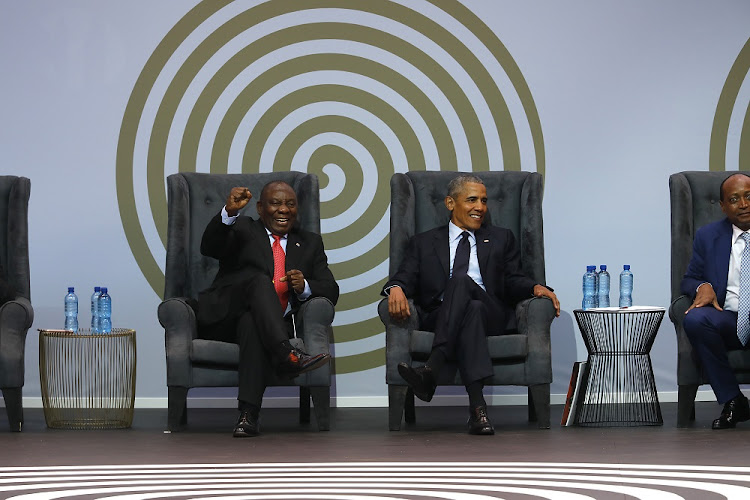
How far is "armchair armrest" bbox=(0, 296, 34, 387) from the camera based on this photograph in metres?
4.94

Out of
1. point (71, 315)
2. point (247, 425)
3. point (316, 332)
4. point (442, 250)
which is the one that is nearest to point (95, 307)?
point (71, 315)

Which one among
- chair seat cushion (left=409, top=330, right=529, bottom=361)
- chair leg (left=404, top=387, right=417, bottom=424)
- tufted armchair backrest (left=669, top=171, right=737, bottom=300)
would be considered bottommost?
chair leg (left=404, top=387, right=417, bottom=424)

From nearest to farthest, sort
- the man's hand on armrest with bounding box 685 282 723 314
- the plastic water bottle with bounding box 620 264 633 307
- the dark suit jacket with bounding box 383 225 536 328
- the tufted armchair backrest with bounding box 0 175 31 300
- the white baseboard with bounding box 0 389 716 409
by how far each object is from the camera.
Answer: the man's hand on armrest with bounding box 685 282 723 314 → the dark suit jacket with bounding box 383 225 536 328 → the tufted armchair backrest with bounding box 0 175 31 300 → the plastic water bottle with bounding box 620 264 633 307 → the white baseboard with bounding box 0 389 716 409

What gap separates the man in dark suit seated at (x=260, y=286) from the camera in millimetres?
4758

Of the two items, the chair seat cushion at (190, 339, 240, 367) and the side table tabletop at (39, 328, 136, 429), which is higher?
the chair seat cushion at (190, 339, 240, 367)

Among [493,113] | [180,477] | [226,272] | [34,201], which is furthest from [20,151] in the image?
[180,477]

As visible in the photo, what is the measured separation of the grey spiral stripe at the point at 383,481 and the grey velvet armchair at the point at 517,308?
1.20m

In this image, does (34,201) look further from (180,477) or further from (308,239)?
(180,477)

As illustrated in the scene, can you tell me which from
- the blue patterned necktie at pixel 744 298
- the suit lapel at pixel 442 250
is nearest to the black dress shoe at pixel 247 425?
the suit lapel at pixel 442 250

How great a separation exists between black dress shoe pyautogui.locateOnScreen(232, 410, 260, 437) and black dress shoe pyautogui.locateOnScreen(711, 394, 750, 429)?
1.92 metres

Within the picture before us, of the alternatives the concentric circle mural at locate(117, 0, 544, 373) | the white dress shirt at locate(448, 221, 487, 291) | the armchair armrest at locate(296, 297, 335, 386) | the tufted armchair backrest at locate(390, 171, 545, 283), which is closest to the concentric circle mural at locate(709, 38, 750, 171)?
the concentric circle mural at locate(117, 0, 544, 373)

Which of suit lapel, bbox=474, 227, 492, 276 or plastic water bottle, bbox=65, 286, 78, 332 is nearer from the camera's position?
suit lapel, bbox=474, 227, 492, 276

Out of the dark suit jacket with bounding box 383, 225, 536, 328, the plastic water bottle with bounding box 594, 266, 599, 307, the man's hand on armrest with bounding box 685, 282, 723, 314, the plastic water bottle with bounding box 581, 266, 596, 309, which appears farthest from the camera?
the plastic water bottle with bounding box 594, 266, 599, 307

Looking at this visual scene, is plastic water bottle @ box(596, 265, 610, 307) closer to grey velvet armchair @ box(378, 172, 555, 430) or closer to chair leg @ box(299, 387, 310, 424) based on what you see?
grey velvet armchair @ box(378, 172, 555, 430)
